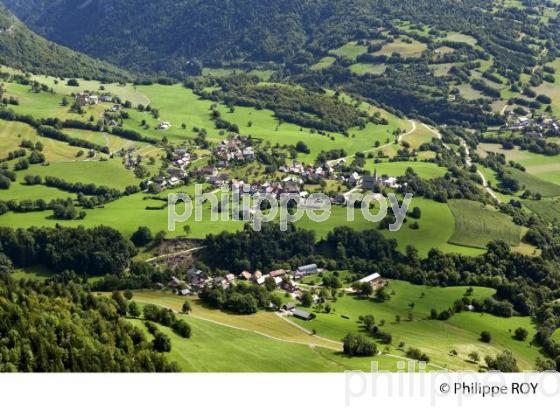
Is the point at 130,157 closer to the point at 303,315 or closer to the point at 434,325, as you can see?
the point at 303,315

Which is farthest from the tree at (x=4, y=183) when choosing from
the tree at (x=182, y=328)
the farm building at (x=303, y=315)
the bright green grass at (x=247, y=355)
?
the tree at (x=182, y=328)

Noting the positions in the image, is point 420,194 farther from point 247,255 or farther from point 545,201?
point 247,255

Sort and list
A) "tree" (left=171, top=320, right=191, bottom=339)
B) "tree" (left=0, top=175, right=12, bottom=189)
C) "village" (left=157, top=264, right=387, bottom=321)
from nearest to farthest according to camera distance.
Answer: "tree" (left=171, top=320, right=191, bottom=339), "village" (left=157, top=264, right=387, bottom=321), "tree" (left=0, top=175, right=12, bottom=189)

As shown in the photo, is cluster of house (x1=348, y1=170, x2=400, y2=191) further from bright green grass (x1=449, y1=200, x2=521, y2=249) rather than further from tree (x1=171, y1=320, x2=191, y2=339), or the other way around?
tree (x1=171, y1=320, x2=191, y2=339)

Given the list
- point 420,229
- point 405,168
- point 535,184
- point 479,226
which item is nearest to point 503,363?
point 420,229

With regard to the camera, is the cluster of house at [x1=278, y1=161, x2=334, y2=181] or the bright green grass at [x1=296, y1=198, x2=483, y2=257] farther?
the cluster of house at [x1=278, y1=161, x2=334, y2=181]

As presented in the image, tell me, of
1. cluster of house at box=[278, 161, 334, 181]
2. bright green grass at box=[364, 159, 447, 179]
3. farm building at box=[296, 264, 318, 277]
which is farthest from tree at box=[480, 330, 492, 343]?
Result: bright green grass at box=[364, 159, 447, 179]

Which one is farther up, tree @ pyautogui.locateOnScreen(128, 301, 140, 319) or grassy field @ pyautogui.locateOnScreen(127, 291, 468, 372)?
tree @ pyautogui.locateOnScreen(128, 301, 140, 319)
